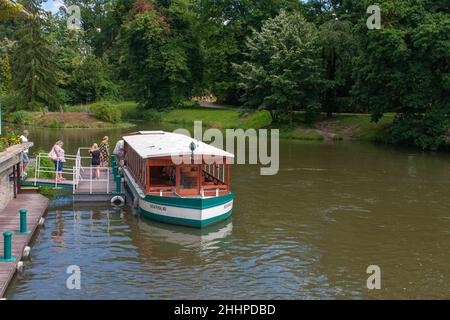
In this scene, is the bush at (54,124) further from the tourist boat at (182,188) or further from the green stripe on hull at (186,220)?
the green stripe on hull at (186,220)

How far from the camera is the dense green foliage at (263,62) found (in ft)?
152

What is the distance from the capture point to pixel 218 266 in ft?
58.4

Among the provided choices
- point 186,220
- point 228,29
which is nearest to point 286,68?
point 228,29

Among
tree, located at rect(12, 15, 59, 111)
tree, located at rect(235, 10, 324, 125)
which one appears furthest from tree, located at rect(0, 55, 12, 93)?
tree, located at rect(235, 10, 324, 125)

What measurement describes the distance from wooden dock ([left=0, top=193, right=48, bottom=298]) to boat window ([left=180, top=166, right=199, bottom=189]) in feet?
17.9

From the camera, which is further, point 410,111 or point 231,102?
point 231,102

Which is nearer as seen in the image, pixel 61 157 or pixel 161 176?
pixel 161 176

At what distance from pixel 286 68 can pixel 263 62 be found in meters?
3.51

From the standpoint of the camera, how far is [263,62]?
61.0 m

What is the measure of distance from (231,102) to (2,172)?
6206cm

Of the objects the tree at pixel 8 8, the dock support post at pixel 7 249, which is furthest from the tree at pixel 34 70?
the dock support post at pixel 7 249

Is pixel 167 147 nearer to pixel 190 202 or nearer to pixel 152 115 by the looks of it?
pixel 190 202

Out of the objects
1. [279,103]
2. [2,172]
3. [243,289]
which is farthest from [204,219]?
[279,103]

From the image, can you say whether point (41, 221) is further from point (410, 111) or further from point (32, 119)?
point (32, 119)
